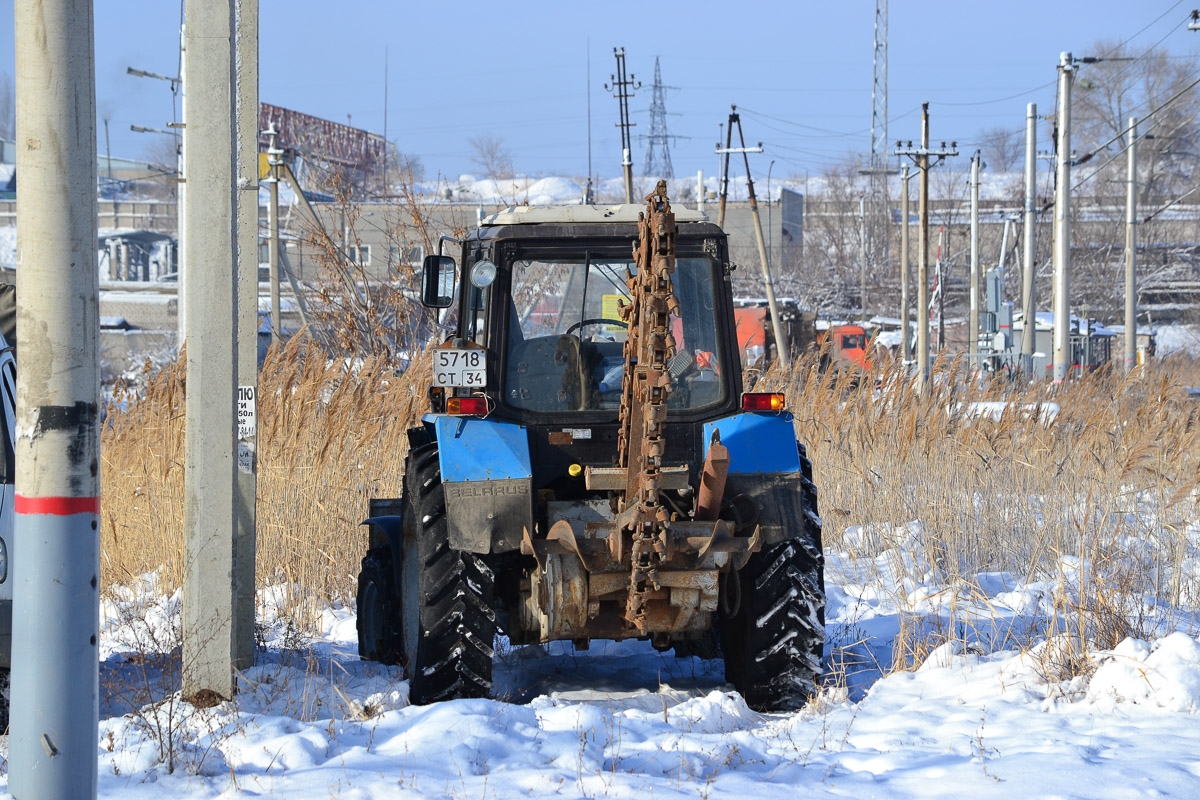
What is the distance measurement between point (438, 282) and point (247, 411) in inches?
41.0

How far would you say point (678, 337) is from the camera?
5.61 m

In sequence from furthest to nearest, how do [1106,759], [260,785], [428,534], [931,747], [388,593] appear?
[388,593]
[428,534]
[931,747]
[1106,759]
[260,785]

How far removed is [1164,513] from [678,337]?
3801mm

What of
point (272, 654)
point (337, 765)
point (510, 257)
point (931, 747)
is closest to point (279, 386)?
point (272, 654)

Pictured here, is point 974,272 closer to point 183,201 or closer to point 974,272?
point 974,272

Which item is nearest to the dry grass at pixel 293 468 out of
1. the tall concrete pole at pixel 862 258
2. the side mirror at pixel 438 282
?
the side mirror at pixel 438 282

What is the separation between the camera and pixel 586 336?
5535 mm

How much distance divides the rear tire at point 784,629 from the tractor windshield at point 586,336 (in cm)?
77

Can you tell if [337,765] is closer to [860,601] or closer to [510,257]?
[510,257]

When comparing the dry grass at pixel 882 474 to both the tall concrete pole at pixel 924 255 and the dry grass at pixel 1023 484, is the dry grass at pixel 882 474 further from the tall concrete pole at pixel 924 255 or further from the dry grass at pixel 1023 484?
the tall concrete pole at pixel 924 255

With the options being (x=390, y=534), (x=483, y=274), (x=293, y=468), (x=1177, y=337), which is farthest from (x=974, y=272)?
(x=483, y=274)

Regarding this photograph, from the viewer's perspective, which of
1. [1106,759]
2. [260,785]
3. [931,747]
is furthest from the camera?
[931,747]

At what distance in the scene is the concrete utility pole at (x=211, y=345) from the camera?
4.91 metres

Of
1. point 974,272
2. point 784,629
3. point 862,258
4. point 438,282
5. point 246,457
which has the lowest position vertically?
point 784,629
